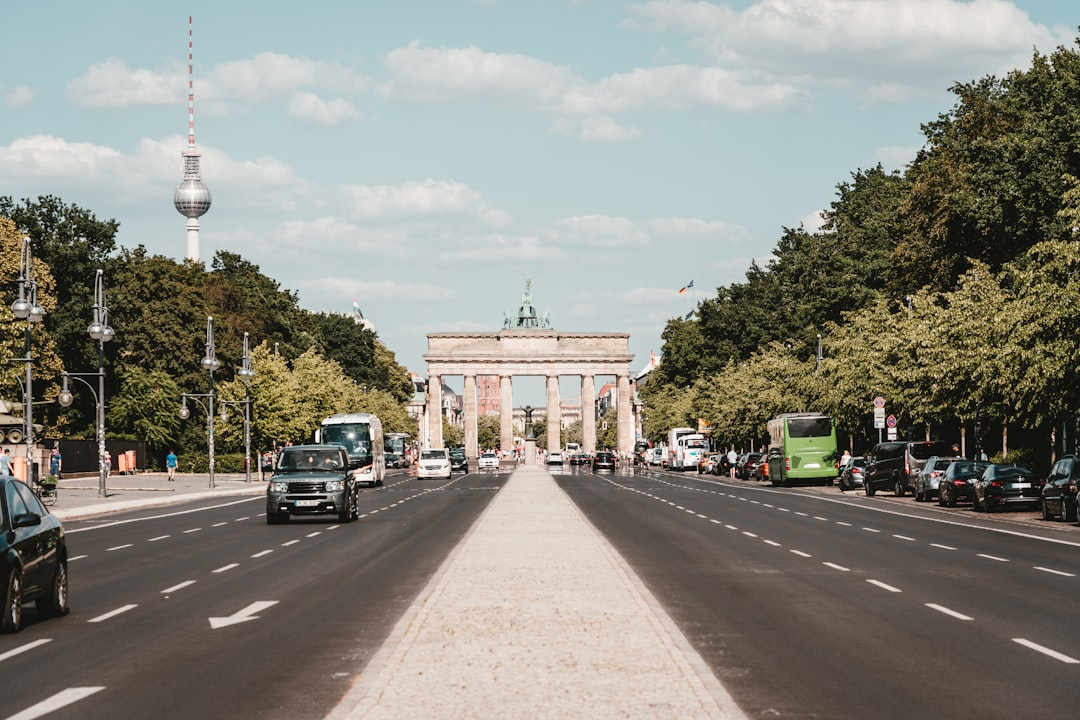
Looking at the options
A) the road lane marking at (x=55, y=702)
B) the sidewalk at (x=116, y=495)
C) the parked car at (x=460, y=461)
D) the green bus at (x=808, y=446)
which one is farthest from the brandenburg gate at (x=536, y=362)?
the road lane marking at (x=55, y=702)

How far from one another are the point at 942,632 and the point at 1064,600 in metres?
3.64

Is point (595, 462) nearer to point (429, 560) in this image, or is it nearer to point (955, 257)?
point (955, 257)

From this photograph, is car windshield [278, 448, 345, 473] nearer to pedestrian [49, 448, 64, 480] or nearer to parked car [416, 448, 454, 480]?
pedestrian [49, 448, 64, 480]

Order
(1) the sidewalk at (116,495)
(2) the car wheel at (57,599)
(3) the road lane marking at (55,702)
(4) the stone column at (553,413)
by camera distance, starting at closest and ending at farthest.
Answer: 1. (3) the road lane marking at (55,702)
2. (2) the car wheel at (57,599)
3. (1) the sidewalk at (116,495)
4. (4) the stone column at (553,413)

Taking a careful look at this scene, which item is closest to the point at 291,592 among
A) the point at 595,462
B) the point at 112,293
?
the point at 112,293

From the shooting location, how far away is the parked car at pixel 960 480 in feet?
143

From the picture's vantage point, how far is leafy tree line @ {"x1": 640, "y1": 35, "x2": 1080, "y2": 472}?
38.5 m

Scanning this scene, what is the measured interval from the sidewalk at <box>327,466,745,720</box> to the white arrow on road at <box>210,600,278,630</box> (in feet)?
5.41

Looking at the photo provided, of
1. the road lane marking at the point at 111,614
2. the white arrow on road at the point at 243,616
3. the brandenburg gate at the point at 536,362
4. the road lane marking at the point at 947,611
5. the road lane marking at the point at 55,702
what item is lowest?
the road lane marking at the point at 947,611

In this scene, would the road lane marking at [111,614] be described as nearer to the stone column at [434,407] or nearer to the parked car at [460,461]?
the parked car at [460,461]

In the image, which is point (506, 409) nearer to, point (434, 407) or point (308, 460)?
point (434, 407)

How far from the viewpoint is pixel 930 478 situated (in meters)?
48.2

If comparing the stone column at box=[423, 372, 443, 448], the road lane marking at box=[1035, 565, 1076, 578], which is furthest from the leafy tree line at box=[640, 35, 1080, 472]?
the stone column at box=[423, 372, 443, 448]

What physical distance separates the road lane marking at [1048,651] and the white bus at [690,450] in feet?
331
